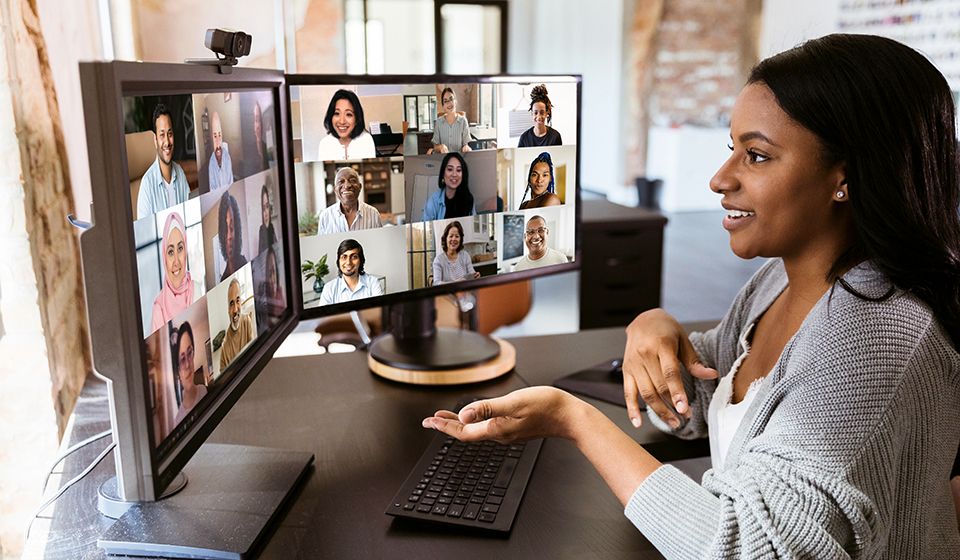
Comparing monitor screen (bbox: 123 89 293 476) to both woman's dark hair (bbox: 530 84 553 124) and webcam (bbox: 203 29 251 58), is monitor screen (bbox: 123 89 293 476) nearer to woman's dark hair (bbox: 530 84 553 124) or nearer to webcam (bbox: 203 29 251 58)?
webcam (bbox: 203 29 251 58)

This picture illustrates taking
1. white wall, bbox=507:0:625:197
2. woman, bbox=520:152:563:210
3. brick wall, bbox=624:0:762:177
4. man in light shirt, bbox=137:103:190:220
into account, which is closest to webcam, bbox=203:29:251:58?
man in light shirt, bbox=137:103:190:220

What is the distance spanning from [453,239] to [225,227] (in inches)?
19.8

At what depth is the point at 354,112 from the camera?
49.1 inches

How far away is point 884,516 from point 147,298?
2.50 feet

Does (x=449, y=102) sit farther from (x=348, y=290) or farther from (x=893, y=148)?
(x=893, y=148)

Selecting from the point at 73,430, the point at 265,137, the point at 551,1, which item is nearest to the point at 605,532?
the point at 265,137

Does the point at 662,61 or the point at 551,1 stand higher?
the point at 551,1

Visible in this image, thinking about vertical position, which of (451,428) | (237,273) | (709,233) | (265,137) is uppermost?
(265,137)

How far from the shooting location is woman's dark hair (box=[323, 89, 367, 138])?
4.04 ft

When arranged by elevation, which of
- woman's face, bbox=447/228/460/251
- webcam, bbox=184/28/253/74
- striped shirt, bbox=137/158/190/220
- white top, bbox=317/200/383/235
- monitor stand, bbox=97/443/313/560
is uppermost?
webcam, bbox=184/28/253/74

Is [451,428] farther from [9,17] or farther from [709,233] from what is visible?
[709,233]

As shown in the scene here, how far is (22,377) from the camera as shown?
4.10 feet

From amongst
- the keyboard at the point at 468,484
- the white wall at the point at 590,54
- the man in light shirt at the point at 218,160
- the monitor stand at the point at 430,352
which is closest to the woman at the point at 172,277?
the man in light shirt at the point at 218,160

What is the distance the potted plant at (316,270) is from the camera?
4.09 feet
